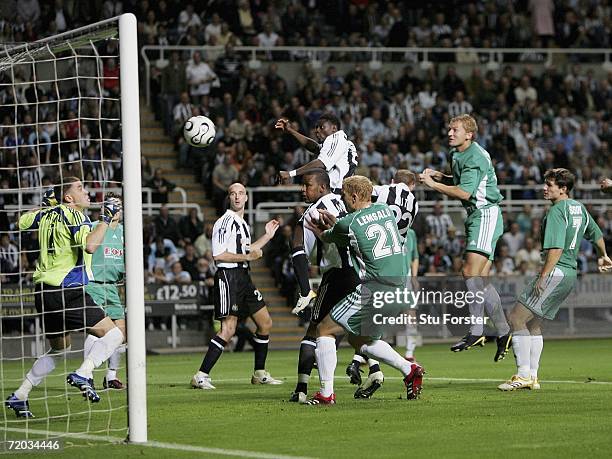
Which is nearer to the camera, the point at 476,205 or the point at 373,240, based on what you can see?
the point at 373,240

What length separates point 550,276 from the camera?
1261 cm

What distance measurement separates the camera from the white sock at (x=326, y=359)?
36.9 ft

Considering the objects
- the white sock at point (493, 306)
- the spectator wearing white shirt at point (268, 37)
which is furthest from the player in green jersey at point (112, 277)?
the spectator wearing white shirt at point (268, 37)

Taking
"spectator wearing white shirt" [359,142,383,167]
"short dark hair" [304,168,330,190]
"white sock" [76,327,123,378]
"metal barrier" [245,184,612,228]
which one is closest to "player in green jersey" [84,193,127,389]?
"white sock" [76,327,123,378]

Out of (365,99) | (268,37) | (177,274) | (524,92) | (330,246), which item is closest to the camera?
(330,246)

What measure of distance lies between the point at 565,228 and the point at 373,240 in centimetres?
261

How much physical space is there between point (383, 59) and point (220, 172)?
7.61 m

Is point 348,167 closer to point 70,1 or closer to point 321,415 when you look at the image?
point 321,415

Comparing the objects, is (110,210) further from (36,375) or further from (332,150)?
(332,150)

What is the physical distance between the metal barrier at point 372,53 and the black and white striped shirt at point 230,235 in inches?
577

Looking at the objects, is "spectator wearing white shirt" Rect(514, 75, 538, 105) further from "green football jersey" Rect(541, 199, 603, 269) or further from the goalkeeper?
the goalkeeper

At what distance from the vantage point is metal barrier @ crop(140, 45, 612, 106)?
2917 centimetres

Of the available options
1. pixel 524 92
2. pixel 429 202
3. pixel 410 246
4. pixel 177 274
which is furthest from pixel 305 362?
pixel 524 92

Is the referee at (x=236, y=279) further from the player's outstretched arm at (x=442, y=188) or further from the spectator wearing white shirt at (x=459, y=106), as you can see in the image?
the spectator wearing white shirt at (x=459, y=106)
